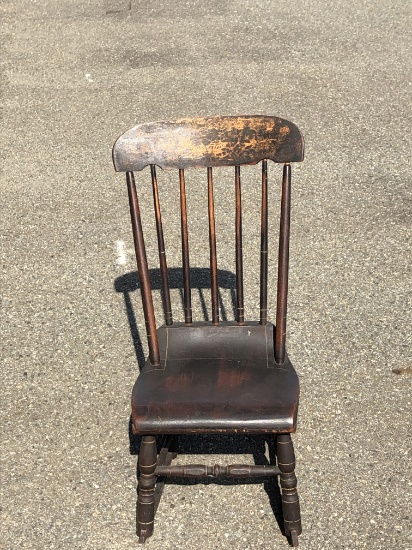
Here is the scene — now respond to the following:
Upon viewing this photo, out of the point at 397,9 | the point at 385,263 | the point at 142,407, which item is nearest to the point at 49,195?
the point at 385,263

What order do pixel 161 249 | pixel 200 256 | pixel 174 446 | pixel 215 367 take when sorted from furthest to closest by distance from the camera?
pixel 200 256, pixel 174 446, pixel 161 249, pixel 215 367

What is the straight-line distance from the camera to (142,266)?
10.8 ft

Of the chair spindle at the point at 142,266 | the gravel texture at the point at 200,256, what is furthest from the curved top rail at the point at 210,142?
the gravel texture at the point at 200,256

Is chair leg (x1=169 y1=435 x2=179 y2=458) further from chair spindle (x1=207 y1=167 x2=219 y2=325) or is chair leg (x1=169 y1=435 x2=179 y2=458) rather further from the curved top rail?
the curved top rail

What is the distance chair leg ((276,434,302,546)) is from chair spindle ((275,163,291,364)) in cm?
34

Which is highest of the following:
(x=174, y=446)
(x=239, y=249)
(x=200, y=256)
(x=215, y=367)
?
(x=239, y=249)

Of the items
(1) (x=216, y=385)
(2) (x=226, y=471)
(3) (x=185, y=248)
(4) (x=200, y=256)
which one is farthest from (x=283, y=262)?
(4) (x=200, y=256)

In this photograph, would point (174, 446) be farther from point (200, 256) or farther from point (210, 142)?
point (200, 256)

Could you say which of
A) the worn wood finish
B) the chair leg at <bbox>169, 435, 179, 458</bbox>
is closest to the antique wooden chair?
the worn wood finish

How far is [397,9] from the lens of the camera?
9422mm

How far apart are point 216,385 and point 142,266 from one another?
53 centimetres

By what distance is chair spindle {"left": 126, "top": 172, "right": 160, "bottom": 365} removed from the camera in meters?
3.24

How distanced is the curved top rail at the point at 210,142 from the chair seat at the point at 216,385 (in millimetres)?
705

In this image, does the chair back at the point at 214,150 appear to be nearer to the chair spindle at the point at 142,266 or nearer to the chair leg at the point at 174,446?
the chair spindle at the point at 142,266
